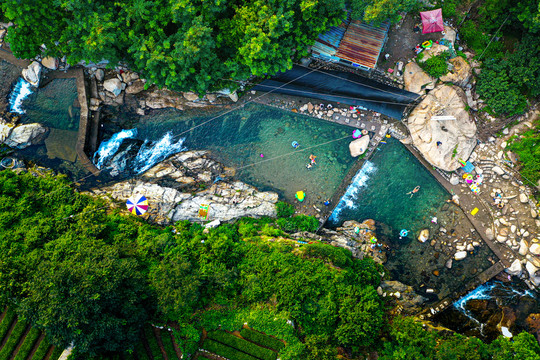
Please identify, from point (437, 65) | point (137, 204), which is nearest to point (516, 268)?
point (437, 65)

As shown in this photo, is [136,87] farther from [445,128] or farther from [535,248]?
[535,248]

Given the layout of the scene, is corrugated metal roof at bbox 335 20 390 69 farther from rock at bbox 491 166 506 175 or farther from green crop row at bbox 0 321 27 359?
green crop row at bbox 0 321 27 359

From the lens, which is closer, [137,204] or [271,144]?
[137,204]

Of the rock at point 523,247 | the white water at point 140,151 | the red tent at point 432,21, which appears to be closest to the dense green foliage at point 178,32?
the white water at point 140,151

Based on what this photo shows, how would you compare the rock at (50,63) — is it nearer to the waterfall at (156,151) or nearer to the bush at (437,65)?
the waterfall at (156,151)

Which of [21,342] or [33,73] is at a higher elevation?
[33,73]

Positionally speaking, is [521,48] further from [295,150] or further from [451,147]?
[295,150]

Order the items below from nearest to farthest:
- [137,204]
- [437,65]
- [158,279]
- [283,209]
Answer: [158,279]
[137,204]
[437,65]
[283,209]

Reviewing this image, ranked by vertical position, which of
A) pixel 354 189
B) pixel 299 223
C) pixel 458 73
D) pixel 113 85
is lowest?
pixel 299 223
